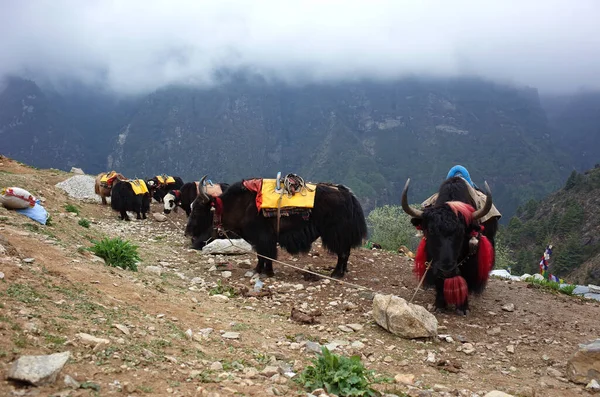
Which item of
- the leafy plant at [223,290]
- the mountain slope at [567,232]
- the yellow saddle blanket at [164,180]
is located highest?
the yellow saddle blanket at [164,180]

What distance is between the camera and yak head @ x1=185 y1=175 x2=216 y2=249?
7348 millimetres

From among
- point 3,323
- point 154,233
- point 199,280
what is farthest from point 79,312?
point 154,233

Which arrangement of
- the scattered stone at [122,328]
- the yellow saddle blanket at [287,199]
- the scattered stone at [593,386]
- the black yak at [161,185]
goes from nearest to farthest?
the scattered stone at [122,328] < the scattered stone at [593,386] < the yellow saddle blanket at [287,199] < the black yak at [161,185]

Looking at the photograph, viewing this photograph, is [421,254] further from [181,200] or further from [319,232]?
[181,200]

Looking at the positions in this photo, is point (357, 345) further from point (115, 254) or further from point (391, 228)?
point (391, 228)

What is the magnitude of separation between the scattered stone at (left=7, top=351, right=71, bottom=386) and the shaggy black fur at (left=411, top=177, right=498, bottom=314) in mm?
3760

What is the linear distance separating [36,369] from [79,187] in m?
16.0

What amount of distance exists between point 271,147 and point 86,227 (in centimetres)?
9443

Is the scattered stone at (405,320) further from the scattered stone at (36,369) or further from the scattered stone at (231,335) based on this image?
the scattered stone at (36,369)

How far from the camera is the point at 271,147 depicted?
102 meters

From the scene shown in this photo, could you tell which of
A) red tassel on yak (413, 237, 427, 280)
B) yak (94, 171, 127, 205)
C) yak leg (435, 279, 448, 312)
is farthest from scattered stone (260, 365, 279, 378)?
yak (94, 171, 127, 205)

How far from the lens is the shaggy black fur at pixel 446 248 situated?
4652 millimetres

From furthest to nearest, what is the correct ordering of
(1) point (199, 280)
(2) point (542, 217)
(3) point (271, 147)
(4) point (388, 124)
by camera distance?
(4) point (388, 124) < (3) point (271, 147) < (2) point (542, 217) < (1) point (199, 280)

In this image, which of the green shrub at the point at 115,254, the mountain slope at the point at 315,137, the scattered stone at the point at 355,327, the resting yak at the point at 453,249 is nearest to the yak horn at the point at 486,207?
the resting yak at the point at 453,249
